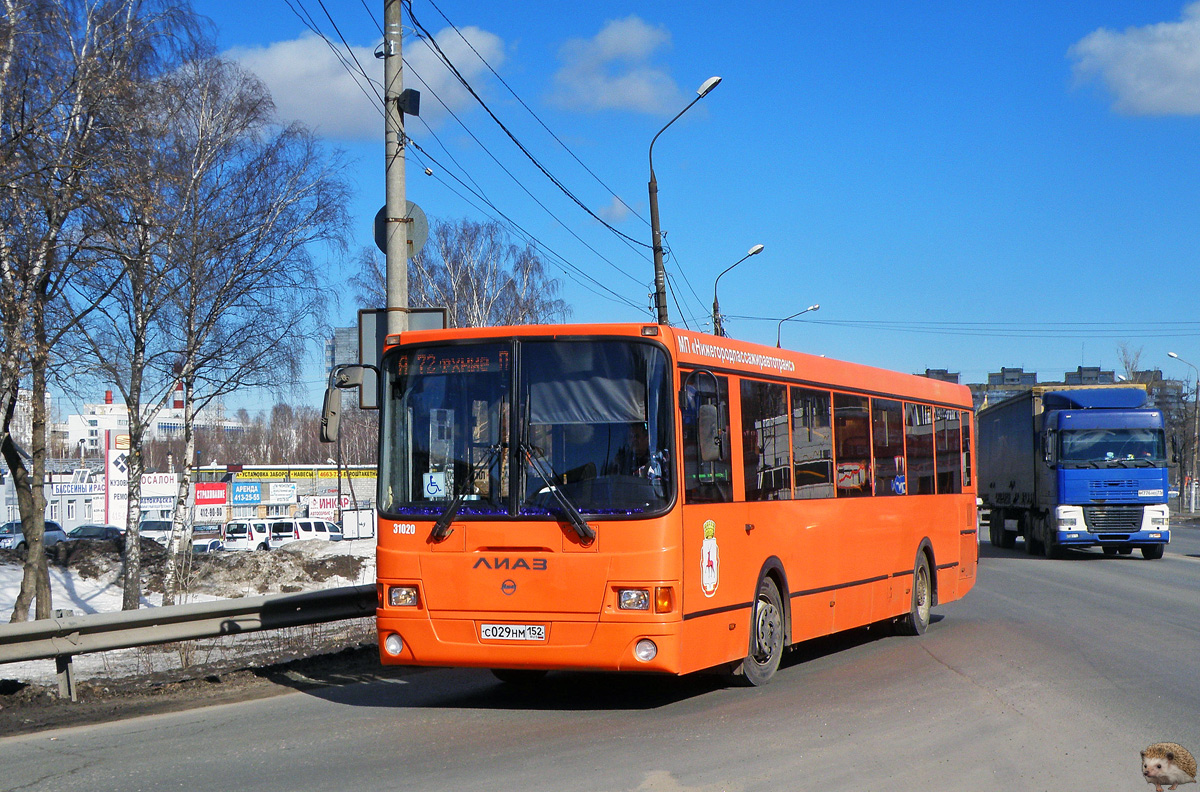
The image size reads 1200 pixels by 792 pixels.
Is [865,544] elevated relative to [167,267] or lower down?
lower down

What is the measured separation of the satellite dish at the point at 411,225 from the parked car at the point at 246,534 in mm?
38859

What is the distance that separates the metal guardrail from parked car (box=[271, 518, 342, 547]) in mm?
41094

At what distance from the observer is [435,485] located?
8.60 meters

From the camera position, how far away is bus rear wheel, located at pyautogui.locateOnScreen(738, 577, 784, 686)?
30.9ft

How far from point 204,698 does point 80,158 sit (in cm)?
741

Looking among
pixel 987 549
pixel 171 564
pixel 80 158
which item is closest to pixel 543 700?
pixel 80 158

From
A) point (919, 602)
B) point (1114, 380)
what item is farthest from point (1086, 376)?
point (919, 602)

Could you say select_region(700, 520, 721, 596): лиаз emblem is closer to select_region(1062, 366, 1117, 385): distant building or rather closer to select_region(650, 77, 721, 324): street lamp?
select_region(650, 77, 721, 324): street lamp

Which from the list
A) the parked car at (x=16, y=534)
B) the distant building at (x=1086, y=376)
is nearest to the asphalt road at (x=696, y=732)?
the parked car at (x=16, y=534)

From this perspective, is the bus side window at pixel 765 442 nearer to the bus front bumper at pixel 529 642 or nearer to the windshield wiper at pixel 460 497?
the bus front bumper at pixel 529 642

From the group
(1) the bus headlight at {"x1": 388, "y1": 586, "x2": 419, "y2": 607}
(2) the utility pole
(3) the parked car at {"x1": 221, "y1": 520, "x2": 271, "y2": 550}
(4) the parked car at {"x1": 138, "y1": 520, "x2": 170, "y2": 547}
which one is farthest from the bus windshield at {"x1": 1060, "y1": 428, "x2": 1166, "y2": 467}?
(4) the parked car at {"x1": 138, "y1": 520, "x2": 170, "y2": 547}

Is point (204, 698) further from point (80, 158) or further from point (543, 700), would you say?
point (80, 158)

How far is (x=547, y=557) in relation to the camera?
8.20m

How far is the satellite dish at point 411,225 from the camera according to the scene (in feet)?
43.0
